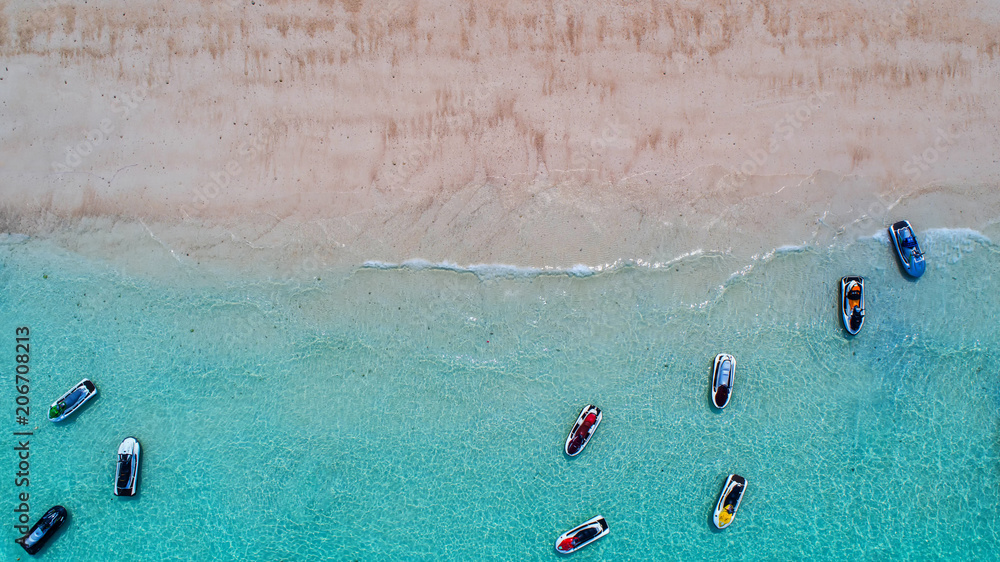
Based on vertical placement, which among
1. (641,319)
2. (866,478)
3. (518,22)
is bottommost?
(866,478)

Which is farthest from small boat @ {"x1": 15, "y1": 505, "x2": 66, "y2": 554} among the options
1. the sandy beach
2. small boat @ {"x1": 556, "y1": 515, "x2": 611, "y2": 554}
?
small boat @ {"x1": 556, "y1": 515, "x2": 611, "y2": 554}

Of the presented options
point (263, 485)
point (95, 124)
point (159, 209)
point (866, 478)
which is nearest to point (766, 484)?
point (866, 478)

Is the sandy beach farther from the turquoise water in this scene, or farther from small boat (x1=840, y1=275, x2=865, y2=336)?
small boat (x1=840, y1=275, x2=865, y2=336)

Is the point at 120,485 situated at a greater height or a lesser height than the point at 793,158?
lesser

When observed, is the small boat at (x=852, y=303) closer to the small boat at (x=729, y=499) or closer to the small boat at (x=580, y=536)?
the small boat at (x=729, y=499)

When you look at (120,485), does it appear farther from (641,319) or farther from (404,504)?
(641,319)

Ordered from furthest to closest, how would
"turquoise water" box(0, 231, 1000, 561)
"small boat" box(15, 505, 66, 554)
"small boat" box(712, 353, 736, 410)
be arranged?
1. "turquoise water" box(0, 231, 1000, 561)
2. "small boat" box(712, 353, 736, 410)
3. "small boat" box(15, 505, 66, 554)

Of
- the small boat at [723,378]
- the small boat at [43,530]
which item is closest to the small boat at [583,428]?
the small boat at [723,378]
